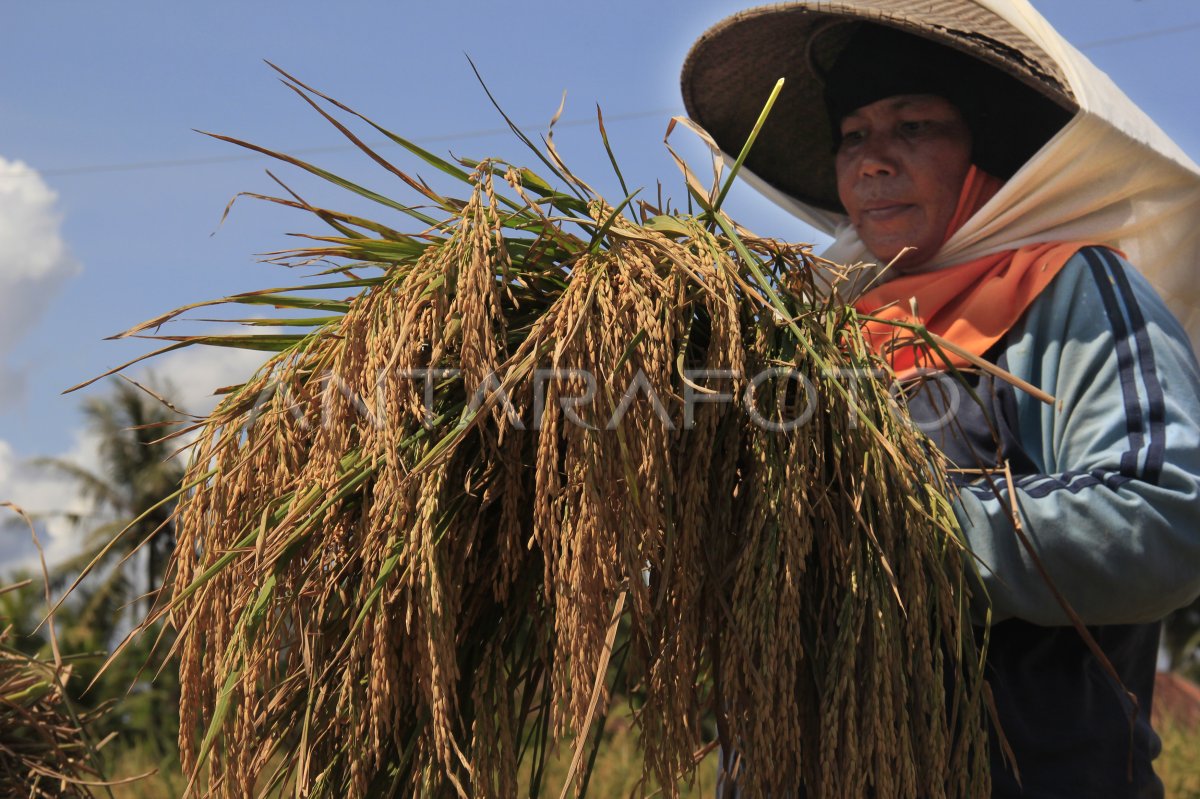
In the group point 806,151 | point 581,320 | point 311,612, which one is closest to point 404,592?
point 311,612

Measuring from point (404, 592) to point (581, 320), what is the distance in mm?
357

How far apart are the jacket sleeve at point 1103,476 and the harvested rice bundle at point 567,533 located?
0.96 feet

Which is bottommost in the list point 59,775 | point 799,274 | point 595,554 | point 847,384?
point 59,775

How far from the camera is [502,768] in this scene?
1339mm

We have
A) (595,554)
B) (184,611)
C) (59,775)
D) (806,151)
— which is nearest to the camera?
(595,554)

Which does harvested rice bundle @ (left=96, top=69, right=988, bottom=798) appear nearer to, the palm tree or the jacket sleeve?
the jacket sleeve

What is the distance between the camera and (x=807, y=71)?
2.89 meters

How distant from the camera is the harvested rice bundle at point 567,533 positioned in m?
A: 1.27

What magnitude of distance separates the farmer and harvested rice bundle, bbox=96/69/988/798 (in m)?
0.17

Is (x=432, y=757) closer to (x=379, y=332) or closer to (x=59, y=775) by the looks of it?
(x=379, y=332)

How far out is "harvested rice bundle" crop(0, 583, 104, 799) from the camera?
180cm

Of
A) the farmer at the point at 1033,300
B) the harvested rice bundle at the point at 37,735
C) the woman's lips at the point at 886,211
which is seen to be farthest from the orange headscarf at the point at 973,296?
the harvested rice bundle at the point at 37,735

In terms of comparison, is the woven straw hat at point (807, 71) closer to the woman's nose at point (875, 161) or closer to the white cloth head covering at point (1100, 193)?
the white cloth head covering at point (1100, 193)

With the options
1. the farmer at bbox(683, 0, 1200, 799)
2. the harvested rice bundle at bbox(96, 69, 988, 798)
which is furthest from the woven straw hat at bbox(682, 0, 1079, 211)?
the harvested rice bundle at bbox(96, 69, 988, 798)
